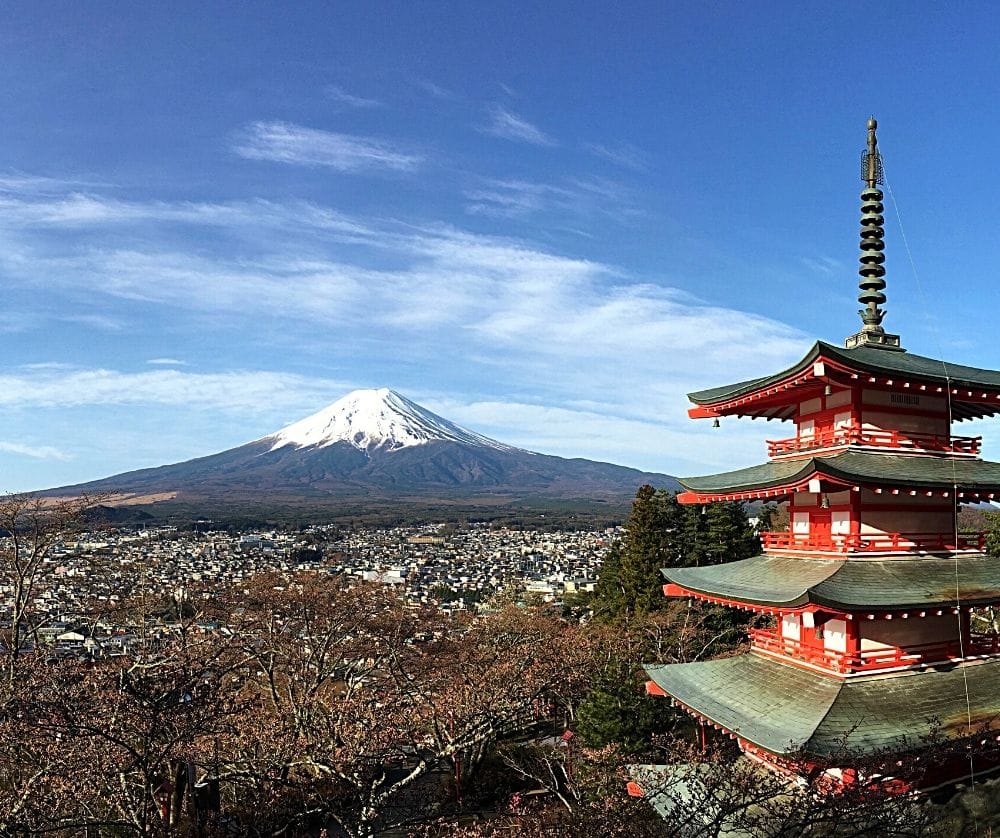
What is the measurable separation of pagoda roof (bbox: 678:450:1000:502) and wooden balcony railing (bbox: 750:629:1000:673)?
239cm

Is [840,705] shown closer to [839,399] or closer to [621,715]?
[839,399]

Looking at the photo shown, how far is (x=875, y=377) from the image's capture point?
32.7 ft

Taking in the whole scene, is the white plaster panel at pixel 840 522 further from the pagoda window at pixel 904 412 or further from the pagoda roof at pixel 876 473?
the pagoda window at pixel 904 412

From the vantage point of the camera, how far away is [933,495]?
10.3 meters

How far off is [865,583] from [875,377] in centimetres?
284

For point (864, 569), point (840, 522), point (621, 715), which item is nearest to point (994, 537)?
point (621, 715)

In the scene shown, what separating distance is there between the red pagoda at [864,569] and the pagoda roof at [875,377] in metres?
0.03

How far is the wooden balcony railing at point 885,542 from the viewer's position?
10.4 metres

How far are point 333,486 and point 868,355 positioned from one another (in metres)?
179

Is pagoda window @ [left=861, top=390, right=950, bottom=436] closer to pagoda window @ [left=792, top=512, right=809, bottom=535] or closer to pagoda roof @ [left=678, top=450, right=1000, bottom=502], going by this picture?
pagoda roof @ [left=678, top=450, right=1000, bottom=502]

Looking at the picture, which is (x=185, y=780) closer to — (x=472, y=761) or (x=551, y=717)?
(x=472, y=761)

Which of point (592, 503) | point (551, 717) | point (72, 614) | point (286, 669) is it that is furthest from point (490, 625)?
point (592, 503)

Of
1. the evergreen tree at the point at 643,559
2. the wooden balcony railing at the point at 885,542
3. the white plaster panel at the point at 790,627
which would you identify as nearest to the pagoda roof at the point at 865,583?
the wooden balcony railing at the point at 885,542

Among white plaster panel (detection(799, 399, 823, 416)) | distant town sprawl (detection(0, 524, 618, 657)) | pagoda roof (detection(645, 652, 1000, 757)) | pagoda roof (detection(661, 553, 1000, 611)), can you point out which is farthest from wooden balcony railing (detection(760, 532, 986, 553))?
distant town sprawl (detection(0, 524, 618, 657))
